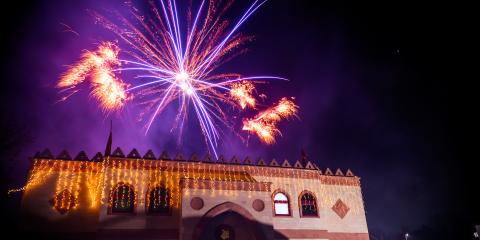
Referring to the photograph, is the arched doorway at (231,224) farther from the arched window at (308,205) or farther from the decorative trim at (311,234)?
the arched window at (308,205)

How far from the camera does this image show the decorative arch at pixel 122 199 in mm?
23219

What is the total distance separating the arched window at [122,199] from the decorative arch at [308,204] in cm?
1252

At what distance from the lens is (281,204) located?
27406 mm

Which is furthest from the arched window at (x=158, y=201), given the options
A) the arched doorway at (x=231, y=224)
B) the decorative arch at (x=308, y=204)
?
the decorative arch at (x=308, y=204)

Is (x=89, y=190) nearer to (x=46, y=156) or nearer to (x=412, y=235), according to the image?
(x=46, y=156)

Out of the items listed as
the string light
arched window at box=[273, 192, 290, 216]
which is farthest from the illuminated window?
arched window at box=[273, 192, 290, 216]

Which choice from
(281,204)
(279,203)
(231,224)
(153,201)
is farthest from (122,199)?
(281,204)

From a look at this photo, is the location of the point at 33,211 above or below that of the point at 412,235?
below

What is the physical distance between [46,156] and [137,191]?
6.37 meters

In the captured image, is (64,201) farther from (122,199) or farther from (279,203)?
(279,203)

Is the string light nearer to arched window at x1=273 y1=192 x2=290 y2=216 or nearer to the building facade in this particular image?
the building facade

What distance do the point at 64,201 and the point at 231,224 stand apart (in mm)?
10795

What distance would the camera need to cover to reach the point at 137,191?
23922mm

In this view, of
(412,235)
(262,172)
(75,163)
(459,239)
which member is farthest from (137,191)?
(412,235)
